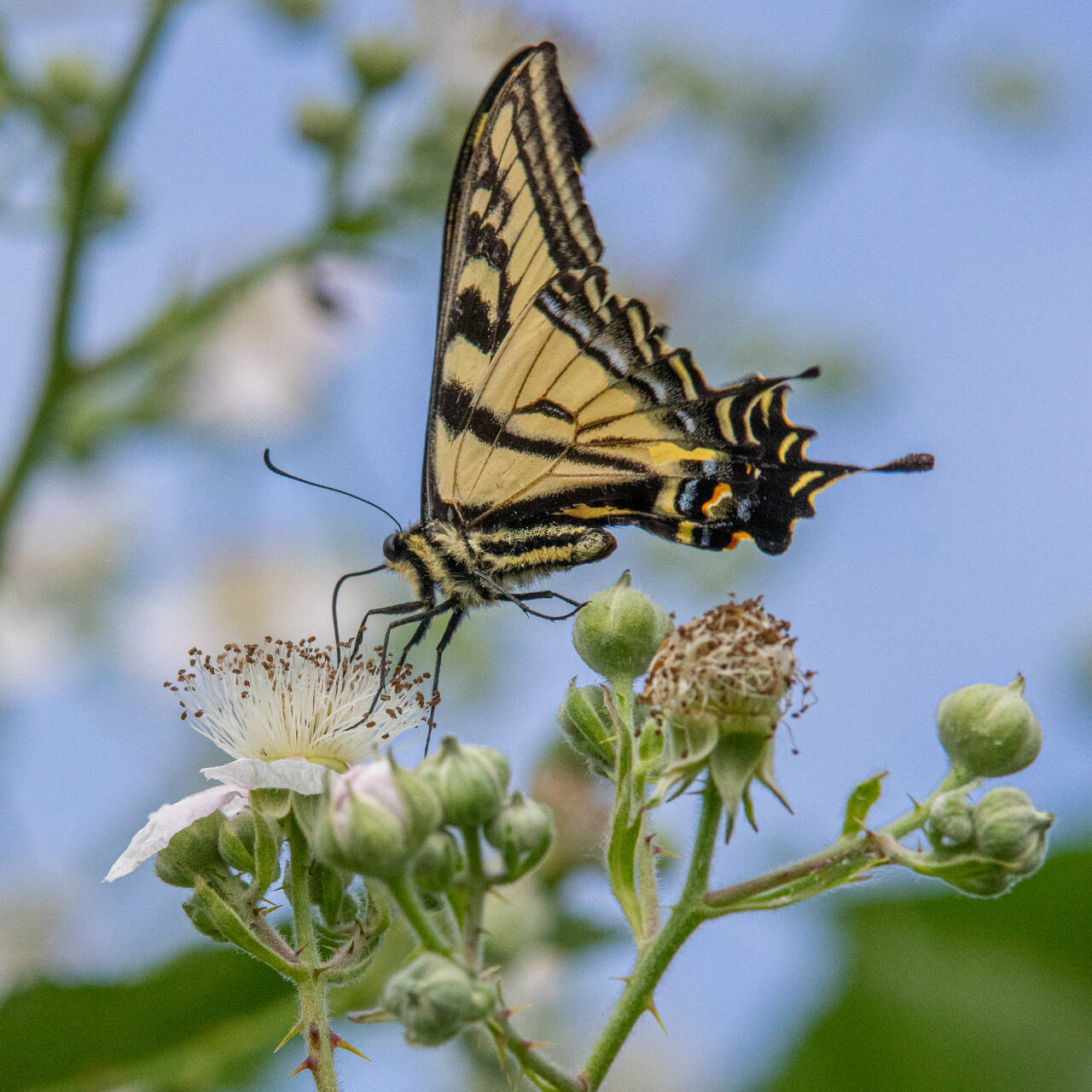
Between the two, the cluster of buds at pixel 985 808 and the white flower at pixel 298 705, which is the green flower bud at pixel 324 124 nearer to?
the white flower at pixel 298 705

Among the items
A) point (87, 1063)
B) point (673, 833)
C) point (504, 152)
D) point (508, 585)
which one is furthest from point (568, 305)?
point (87, 1063)

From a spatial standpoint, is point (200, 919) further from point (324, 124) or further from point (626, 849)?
point (324, 124)

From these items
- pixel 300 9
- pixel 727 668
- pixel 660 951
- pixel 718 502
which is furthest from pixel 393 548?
pixel 300 9

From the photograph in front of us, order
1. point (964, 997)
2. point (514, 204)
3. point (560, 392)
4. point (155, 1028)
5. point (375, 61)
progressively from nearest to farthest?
point (155, 1028) → point (514, 204) → point (560, 392) → point (964, 997) → point (375, 61)

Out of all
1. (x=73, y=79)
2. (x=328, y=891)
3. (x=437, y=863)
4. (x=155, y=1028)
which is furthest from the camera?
(x=73, y=79)

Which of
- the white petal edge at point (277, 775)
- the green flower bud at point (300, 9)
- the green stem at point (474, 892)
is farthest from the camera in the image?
the green flower bud at point (300, 9)

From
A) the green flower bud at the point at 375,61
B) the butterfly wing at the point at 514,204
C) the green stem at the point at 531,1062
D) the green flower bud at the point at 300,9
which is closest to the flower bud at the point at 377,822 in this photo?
the green stem at the point at 531,1062

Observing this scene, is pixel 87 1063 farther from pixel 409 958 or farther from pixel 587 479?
pixel 587 479
